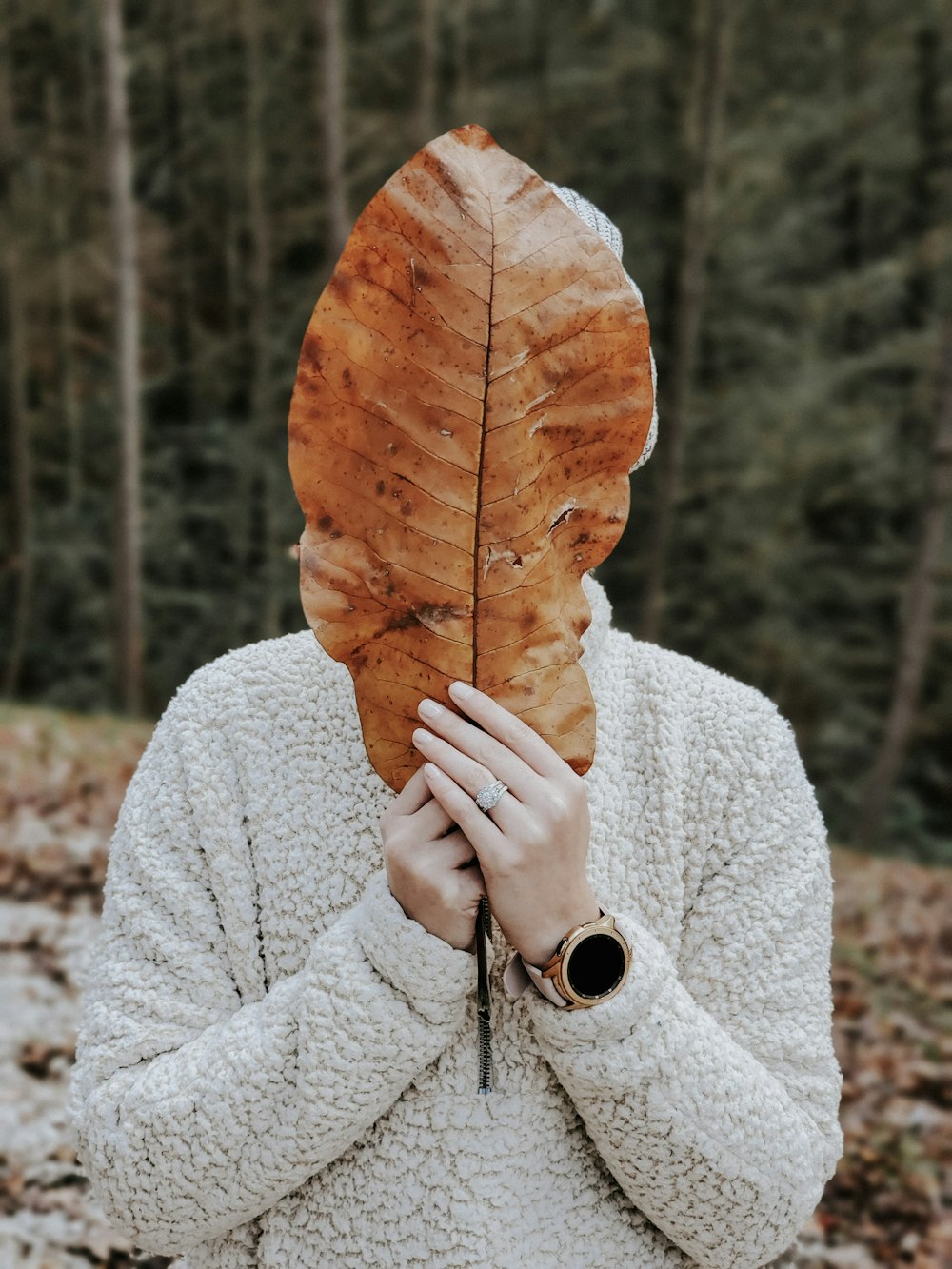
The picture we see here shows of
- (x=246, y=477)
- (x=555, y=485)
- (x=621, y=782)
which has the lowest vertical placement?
(x=246, y=477)

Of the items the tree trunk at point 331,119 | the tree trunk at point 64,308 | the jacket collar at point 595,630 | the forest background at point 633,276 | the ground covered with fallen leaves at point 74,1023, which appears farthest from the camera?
the tree trunk at point 64,308

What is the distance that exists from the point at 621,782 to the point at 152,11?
1792cm

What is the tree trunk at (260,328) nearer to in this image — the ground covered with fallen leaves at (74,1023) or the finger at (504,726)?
the ground covered with fallen leaves at (74,1023)

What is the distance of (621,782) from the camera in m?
1.23

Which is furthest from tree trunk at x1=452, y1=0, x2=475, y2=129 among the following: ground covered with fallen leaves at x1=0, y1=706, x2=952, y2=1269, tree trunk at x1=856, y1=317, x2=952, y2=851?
ground covered with fallen leaves at x1=0, y1=706, x2=952, y2=1269

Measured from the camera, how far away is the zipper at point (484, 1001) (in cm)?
100

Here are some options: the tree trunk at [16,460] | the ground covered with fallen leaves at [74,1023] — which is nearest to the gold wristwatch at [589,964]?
the ground covered with fallen leaves at [74,1023]

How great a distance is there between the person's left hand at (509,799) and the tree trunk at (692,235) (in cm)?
1025

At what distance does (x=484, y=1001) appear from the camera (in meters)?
1.04

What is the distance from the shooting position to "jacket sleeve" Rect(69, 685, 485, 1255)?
1.01 meters

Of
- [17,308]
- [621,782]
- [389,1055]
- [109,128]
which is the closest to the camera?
[389,1055]

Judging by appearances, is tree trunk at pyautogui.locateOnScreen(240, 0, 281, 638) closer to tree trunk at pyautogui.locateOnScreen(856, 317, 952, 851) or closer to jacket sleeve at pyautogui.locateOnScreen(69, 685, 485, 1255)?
tree trunk at pyautogui.locateOnScreen(856, 317, 952, 851)

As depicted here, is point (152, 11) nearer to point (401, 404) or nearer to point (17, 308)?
point (17, 308)

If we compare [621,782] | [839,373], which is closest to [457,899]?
[621,782]
